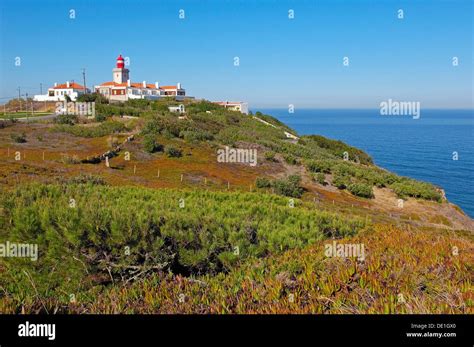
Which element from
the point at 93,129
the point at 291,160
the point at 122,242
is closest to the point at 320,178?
the point at 291,160

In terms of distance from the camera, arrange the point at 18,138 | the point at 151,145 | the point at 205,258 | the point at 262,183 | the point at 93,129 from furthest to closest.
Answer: the point at 93,129
the point at 18,138
the point at 151,145
the point at 262,183
the point at 205,258

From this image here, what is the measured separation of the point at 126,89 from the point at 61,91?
48.8 ft

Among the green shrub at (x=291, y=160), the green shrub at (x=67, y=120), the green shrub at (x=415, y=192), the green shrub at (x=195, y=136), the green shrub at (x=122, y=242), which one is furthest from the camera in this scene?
the green shrub at (x=67, y=120)

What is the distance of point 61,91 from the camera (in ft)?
309

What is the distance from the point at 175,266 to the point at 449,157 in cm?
8927

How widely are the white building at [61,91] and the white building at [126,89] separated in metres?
6.31

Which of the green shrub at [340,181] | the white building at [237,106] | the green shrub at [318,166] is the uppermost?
the white building at [237,106]

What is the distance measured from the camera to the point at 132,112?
2461 inches

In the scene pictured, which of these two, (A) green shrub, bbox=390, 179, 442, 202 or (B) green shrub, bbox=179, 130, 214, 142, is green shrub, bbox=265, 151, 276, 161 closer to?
(B) green shrub, bbox=179, 130, 214, 142

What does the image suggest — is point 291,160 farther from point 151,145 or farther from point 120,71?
point 120,71

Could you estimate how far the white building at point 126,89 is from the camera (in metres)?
94.9

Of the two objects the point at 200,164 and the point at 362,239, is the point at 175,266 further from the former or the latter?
the point at 200,164

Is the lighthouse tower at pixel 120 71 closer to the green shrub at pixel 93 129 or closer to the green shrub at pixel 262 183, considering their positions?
the green shrub at pixel 93 129

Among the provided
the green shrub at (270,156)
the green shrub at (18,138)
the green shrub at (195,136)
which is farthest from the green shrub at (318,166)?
the green shrub at (18,138)
